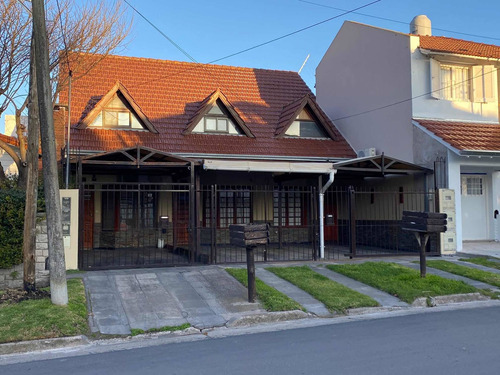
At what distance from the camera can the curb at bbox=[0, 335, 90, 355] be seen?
6.39 m

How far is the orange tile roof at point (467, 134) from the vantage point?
14016mm

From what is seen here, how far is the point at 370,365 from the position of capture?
5.44 meters

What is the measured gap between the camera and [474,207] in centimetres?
1669

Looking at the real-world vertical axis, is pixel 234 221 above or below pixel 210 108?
below

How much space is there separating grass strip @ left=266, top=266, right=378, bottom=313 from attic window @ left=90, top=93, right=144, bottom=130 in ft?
25.6

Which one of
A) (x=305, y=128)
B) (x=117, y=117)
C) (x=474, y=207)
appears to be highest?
(x=117, y=117)

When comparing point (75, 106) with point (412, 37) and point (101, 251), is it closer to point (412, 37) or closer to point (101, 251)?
point (101, 251)

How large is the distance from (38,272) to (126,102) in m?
7.56

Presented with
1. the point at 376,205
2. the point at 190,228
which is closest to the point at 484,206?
the point at 376,205

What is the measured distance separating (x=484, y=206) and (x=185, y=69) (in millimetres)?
12585

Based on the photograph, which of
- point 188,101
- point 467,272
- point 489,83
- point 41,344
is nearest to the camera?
point 41,344

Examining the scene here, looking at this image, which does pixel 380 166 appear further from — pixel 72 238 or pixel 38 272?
pixel 38 272

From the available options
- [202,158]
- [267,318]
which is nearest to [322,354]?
[267,318]

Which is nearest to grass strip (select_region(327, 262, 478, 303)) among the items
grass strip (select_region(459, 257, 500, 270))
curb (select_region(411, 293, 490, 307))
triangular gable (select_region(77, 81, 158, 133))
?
curb (select_region(411, 293, 490, 307))
